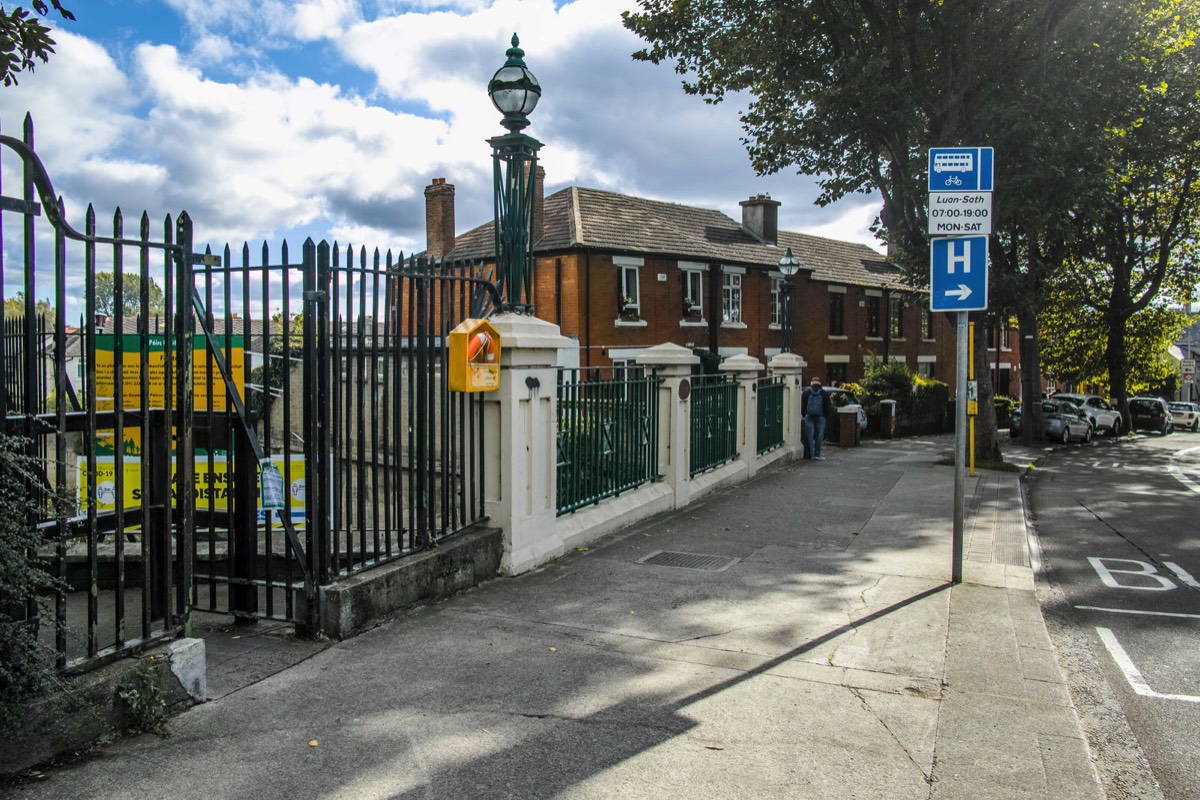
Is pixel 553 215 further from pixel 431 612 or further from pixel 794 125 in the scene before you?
pixel 431 612

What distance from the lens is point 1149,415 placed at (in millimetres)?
42094

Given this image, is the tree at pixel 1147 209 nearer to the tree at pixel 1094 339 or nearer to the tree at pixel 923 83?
the tree at pixel 1094 339

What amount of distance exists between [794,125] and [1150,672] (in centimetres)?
1535

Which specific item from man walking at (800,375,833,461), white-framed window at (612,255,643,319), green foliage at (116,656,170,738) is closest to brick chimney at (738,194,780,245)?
white-framed window at (612,255,643,319)

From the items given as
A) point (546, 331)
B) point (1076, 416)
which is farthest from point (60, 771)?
point (1076, 416)

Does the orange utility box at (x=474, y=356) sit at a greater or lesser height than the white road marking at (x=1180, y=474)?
greater

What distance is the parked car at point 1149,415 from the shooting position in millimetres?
41844

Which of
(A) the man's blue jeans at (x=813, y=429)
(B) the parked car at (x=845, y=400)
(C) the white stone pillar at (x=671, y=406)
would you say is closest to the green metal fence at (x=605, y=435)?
(C) the white stone pillar at (x=671, y=406)

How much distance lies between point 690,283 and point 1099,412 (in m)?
17.1

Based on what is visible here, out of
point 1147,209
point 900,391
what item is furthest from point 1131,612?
point 1147,209

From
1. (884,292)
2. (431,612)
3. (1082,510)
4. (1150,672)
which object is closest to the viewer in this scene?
(1150,672)

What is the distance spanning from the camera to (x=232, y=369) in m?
5.84

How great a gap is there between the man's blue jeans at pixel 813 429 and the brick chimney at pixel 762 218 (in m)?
21.4

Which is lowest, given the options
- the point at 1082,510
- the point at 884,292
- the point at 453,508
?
the point at 1082,510
